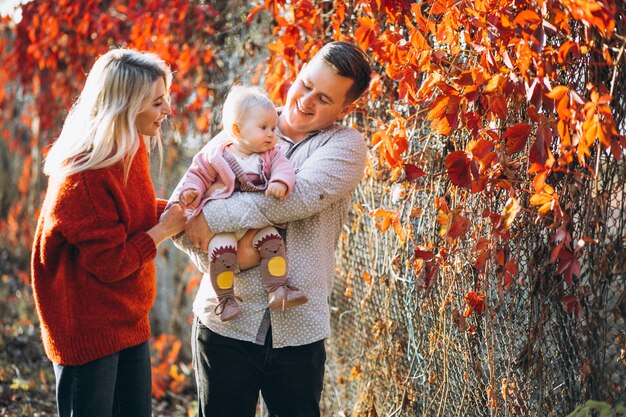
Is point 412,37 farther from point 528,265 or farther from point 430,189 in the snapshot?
point 528,265

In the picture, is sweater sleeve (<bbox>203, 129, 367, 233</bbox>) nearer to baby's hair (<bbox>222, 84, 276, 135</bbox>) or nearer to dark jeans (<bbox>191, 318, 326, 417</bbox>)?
baby's hair (<bbox>222, 84, 276, 135</bbox>)

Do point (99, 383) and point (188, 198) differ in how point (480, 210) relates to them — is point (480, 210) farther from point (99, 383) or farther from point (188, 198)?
point (99, 383)

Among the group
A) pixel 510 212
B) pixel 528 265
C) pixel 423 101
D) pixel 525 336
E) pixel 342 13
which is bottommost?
pixel 525 336

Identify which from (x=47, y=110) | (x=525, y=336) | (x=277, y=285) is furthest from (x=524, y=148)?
(x=47, y=110)

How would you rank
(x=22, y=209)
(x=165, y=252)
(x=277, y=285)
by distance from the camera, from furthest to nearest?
(x=22, y=209)
(x=165, y=252)
(x=277, y=285)

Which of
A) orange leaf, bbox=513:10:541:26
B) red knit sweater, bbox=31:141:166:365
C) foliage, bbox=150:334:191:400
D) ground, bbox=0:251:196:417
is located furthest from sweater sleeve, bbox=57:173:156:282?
foliage, bbox=150:334:191:400

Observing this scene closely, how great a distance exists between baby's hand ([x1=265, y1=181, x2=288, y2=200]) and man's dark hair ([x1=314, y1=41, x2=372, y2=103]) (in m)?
0.40

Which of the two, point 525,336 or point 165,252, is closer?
point 525,336

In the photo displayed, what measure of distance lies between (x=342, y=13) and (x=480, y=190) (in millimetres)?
1086

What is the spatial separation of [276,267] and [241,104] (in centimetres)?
52

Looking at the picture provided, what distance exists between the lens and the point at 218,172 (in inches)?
97.1

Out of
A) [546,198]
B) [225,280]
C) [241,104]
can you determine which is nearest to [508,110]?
[546,198]

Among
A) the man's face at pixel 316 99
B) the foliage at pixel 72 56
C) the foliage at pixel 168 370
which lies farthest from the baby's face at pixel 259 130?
the foliage at pixel 168 370

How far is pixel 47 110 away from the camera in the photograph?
6496mm
